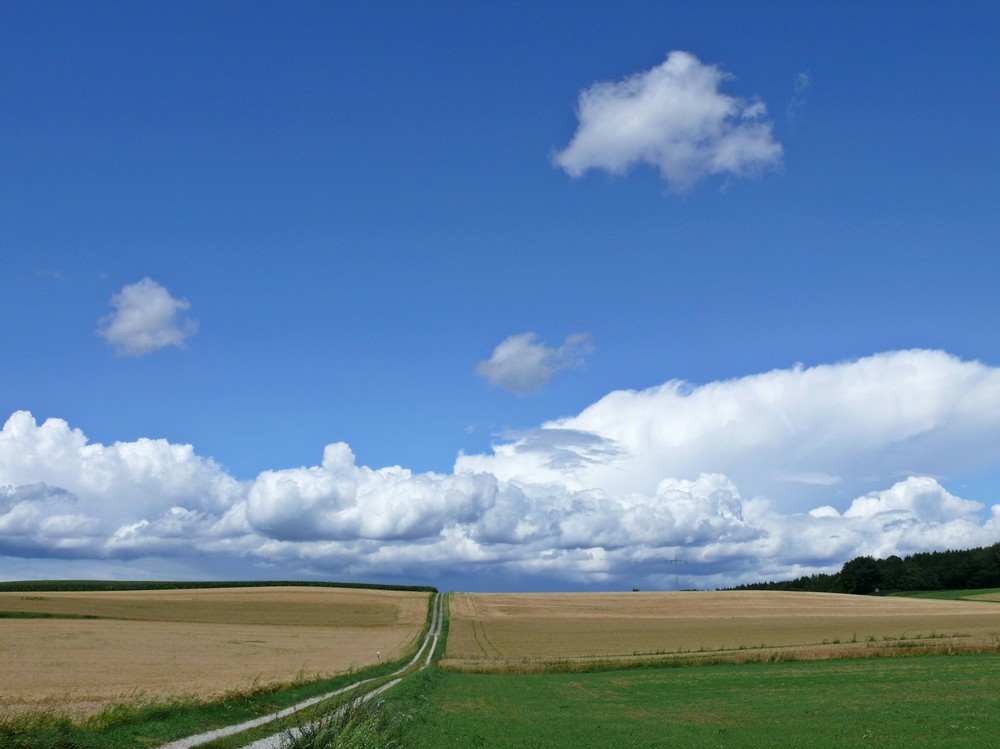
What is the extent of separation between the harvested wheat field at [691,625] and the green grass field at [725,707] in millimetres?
11975

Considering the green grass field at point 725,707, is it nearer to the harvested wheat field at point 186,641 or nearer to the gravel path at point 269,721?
the gravel path at point 269,721

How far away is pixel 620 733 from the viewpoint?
28.2 meters

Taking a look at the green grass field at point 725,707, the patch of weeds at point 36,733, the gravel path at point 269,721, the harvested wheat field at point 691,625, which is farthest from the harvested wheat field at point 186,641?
the green grass field at point 725,707

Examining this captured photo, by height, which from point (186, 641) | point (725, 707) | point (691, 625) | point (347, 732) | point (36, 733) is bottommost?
point (691, 625)

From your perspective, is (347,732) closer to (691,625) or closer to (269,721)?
(269,721)

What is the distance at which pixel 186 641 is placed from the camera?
243ft

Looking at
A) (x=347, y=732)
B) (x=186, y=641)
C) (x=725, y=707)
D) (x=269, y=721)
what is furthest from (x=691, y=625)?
(x=347, y=732)

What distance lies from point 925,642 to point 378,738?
59195mm

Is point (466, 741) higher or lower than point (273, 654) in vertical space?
higher

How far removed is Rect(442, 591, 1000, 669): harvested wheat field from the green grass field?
12.0 m

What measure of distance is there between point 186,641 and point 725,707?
5765 centimetres

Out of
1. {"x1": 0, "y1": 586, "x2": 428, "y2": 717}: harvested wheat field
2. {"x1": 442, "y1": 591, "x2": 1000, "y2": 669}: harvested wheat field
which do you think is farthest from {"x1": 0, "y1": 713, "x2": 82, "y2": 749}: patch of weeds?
{"x1": 442, "y1": 591, "x2": 1000, "y2": 669}: harvested wheat field

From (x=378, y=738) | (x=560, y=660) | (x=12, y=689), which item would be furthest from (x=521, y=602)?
(x=378, y=738)

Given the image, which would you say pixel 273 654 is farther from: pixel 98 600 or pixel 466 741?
pixel 98 600
